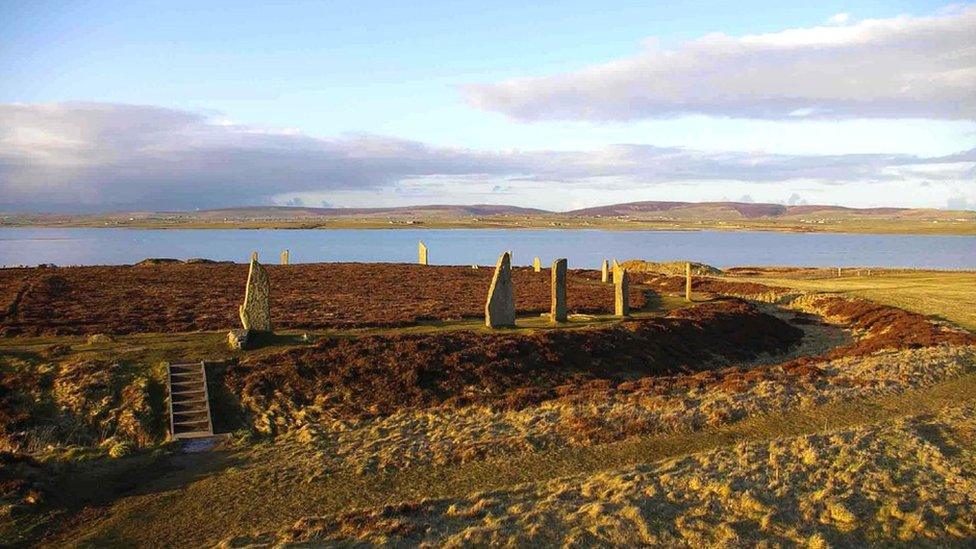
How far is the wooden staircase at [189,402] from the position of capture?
17.4m

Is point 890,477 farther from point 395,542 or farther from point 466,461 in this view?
point 395,542

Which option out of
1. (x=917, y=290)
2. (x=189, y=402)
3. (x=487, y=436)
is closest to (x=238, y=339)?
(x=189, y=402)

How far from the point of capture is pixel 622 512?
456 inches

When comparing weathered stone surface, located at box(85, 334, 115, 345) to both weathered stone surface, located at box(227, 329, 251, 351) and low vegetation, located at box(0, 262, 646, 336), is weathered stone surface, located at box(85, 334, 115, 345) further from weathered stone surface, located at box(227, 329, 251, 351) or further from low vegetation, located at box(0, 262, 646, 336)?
weathered stone surface, located at box(227, 329, 251, 351)

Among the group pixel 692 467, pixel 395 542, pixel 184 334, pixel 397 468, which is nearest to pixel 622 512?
pixel 692 467

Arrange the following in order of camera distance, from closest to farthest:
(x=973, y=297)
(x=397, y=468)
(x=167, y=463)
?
(x=397, y=468)
(x=167, y=463)
(x=973, y=297)

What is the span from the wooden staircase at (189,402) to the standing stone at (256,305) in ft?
11.2

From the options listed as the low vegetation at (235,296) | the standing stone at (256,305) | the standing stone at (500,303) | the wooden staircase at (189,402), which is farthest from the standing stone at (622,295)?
the wooden staircase at (189,402)

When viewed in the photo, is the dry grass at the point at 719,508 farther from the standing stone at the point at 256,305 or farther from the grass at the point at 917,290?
the grass at the point at 917,290

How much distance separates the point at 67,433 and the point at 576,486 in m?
12.6

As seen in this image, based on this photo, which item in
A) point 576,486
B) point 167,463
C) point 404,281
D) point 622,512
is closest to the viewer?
point 622,512

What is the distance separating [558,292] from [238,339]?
41.2 ft

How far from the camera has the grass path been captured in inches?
467

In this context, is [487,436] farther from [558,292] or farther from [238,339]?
[558,292]
